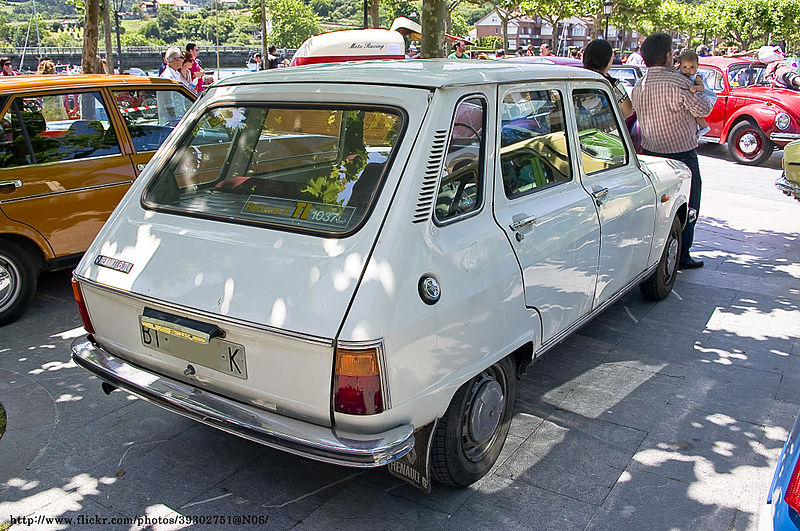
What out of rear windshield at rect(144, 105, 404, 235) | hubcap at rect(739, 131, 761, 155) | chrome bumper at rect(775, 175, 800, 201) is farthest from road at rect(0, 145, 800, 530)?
hubcap at rect(739, 131, 761, 155)

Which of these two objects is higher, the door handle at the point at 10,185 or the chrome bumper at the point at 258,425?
the door handle at the point at 10,185

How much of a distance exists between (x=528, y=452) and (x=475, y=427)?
61cm

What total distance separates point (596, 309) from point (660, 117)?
10.2ft

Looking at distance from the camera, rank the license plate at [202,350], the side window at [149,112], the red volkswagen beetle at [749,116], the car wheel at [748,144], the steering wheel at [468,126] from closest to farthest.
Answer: the license plate at [202,350] < the steering wheel at [468,126] < the side window at [149,112] < the red volkswagen beetle at [749,116] < the car wheel at [748,144]

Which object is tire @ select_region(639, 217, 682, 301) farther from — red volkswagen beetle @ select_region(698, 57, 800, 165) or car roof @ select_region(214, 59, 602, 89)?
red volkswagen beetle @ select_region(698, 57, 800, 165)

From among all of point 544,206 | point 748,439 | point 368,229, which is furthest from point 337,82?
point 748,439

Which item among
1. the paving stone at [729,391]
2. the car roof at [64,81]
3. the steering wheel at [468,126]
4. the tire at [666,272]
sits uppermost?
the car roof at [64,81]

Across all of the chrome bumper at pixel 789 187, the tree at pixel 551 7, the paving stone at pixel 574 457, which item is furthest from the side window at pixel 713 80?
the tree at pixel 551 7

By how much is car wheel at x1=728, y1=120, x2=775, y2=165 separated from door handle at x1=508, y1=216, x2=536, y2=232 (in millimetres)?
11385

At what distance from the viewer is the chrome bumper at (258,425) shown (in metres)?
2.70

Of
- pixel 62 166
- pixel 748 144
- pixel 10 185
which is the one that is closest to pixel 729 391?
pixel 62 166

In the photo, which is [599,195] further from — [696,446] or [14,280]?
[14,280]

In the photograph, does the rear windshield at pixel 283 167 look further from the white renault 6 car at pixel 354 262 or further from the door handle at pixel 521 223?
the door handle at pixel 521 223

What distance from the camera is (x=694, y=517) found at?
10.6 ft
